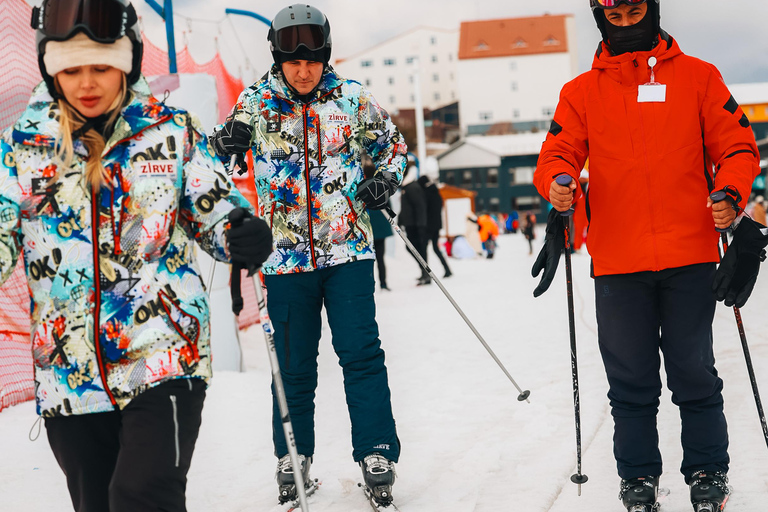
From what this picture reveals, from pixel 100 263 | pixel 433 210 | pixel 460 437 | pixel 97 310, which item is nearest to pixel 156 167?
pixel 100 263

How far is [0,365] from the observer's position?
5.61m

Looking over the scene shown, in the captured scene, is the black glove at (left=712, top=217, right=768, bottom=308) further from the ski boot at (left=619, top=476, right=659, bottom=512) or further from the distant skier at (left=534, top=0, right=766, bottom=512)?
the ski boot at (left=619, top=476, right=659, bottom=512)

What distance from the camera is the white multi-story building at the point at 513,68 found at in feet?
266

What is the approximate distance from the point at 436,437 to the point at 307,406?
1.32 meters

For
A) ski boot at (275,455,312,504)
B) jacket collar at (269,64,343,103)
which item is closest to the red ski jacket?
jacket collar at (269,64,343,103)

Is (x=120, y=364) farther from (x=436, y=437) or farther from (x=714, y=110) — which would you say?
(x=436, y=437)

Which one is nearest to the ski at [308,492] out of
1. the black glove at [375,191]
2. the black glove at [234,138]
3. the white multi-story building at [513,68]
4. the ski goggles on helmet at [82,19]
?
the black glove at [375,191]

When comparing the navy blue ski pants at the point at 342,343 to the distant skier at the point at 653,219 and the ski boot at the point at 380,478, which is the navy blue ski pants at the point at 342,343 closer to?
the ski boot at the point at 380,478

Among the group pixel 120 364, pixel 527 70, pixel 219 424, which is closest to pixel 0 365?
pixel 219 424

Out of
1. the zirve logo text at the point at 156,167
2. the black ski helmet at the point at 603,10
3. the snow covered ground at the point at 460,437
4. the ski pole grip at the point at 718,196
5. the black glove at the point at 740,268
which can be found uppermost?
the black ski helmet at the point at 603,10

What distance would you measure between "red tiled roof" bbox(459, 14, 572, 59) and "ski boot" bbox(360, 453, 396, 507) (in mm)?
81429

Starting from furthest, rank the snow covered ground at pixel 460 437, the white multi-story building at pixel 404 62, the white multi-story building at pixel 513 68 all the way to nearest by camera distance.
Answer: the white multi-story building at pixel 404 62, the white multi-story building at pixel 513 68, the snow covered ground at pixel 460 437

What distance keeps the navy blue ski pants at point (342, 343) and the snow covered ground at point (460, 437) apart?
12.6 inches

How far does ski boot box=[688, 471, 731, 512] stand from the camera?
128 inches
